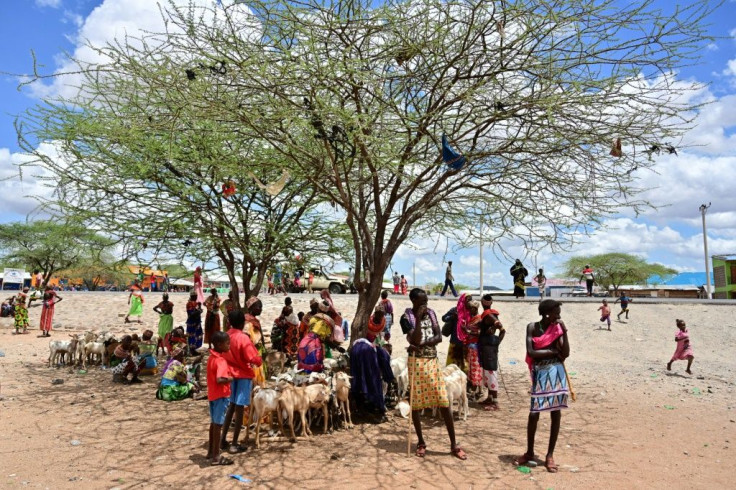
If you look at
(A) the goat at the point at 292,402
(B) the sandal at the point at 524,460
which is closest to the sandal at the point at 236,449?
(A) the goat at the point at 292,402

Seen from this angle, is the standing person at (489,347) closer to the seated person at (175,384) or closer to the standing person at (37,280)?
the seated person at (175,384)

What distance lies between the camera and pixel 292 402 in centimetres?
576

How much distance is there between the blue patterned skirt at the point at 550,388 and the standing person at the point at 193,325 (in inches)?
326

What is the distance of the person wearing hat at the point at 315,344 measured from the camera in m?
6.76

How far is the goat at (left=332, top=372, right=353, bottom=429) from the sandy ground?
0.19 meters

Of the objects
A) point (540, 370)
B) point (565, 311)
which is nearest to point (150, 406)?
point (540, 370)

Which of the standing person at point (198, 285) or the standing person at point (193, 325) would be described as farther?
the standing person at point (193, 325)

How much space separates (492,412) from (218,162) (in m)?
5.85

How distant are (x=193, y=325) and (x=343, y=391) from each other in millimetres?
6456

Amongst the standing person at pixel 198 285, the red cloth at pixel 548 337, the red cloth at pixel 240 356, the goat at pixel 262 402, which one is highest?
the standing person at pixel 198 285

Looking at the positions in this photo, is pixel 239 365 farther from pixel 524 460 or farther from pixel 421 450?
pixel 524 460

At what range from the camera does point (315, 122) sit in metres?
5.88

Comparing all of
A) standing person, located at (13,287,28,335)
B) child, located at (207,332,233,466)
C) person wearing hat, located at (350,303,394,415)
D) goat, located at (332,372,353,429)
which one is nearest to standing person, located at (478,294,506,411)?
person wearing hat, located at (350,303,394,415)

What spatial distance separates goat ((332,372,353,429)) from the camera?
625 cm
